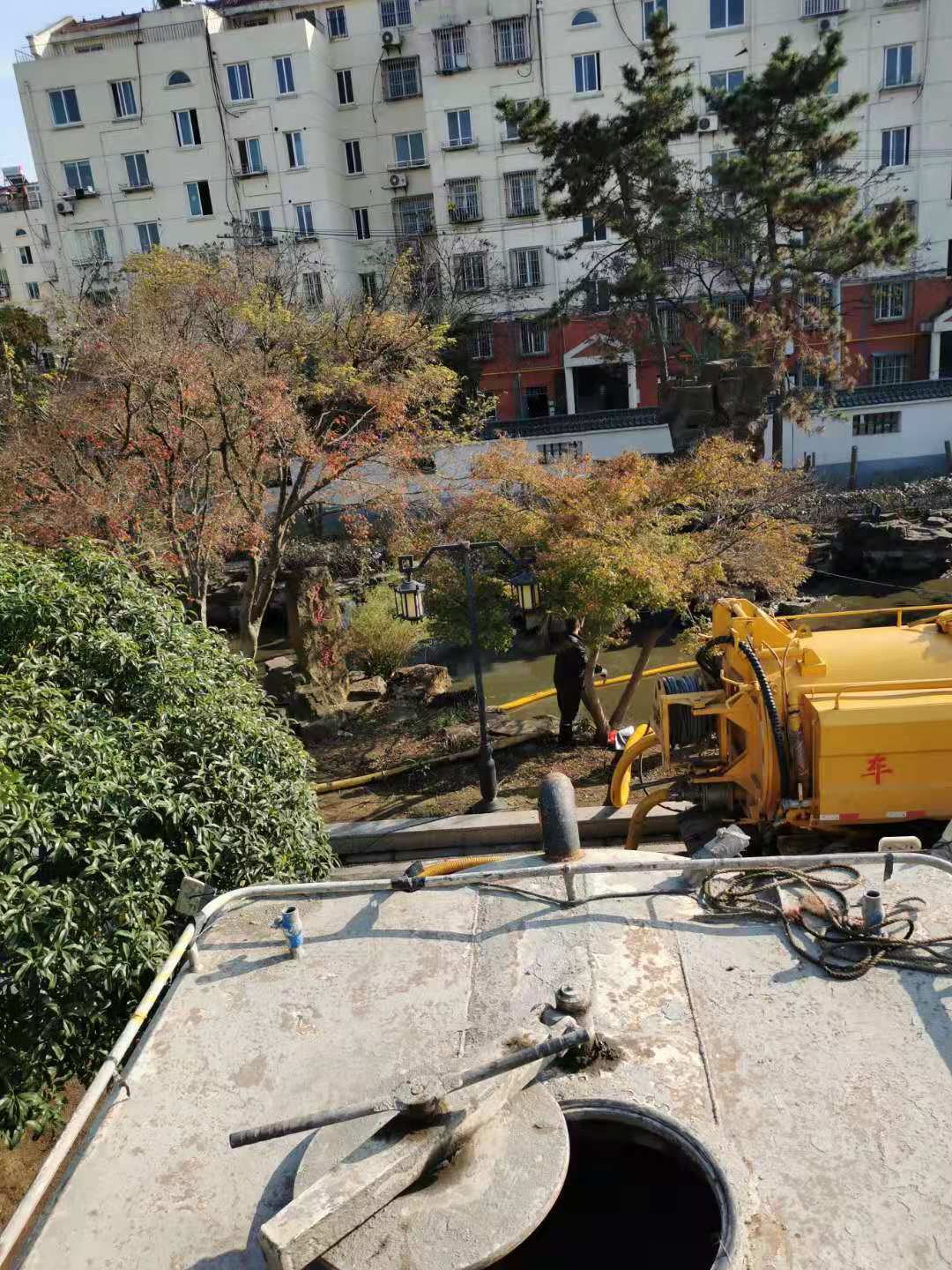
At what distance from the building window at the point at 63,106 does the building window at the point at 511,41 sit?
16043 millimetres

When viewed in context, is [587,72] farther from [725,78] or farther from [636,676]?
[636,676]

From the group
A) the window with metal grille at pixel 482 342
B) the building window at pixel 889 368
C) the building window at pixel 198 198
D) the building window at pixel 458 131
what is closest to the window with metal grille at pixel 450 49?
the building window at pixel 458 131

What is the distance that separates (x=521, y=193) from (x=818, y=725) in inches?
1177

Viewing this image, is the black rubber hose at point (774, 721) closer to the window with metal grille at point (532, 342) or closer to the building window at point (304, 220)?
the window with metal grille at point (532, 342)

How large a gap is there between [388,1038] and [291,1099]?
1.66 ft

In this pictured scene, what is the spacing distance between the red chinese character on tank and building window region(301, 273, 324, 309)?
24.7m

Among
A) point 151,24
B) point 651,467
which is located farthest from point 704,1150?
point 151,24

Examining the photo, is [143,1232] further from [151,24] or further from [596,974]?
[151,24]

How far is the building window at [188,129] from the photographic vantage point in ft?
107

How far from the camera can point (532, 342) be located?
32.9 meters

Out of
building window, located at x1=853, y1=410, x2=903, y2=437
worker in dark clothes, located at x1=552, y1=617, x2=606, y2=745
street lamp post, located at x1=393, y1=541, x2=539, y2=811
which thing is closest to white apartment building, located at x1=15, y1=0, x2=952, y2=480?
building window, located at x1=853, y1=410, x2=903, y2=437

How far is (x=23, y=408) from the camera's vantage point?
13.7 meters

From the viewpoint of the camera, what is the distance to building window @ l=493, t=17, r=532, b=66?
30.2 meters

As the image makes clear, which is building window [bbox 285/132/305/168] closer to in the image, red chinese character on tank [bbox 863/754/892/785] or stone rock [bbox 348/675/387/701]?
stone rock [bbox 348/675/387/701]
